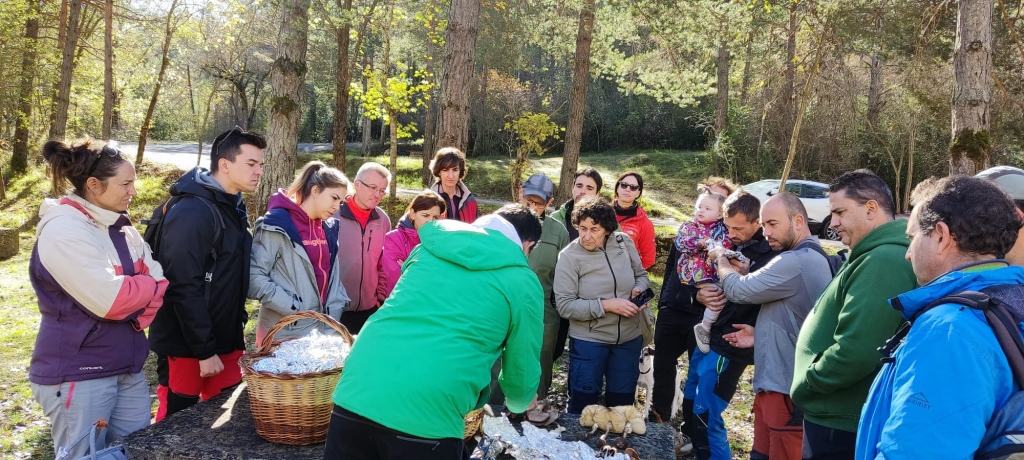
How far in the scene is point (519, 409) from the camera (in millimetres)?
2359

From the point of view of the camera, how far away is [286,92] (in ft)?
27.3

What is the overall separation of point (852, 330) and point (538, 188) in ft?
8.52

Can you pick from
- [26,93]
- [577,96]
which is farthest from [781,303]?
[26,93]

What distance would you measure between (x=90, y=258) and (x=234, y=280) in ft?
2.35

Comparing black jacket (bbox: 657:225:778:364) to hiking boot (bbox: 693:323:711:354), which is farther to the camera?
hiking boot (bbox: 693:323:711:354)

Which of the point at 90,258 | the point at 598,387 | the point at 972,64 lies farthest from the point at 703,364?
the point at 972,64

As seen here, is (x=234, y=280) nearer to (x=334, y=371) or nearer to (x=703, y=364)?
(x=334, y=371)

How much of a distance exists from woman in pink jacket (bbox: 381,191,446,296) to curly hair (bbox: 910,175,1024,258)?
296cm

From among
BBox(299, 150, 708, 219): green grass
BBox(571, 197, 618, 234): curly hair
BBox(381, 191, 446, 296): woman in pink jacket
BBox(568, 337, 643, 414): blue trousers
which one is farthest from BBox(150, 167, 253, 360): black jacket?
BBox(299, 150, 708, 219): green grass

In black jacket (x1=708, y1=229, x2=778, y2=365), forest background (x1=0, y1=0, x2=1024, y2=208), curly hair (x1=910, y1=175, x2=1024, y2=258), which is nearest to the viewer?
curly hair (x1=910, y1=175, x2=1024, y2=258)

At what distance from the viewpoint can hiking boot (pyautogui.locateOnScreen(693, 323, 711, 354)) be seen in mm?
3865

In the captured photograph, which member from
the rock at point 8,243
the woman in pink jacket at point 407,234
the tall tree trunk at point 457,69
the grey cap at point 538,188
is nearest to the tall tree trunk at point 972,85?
the grey cap at point 538,188

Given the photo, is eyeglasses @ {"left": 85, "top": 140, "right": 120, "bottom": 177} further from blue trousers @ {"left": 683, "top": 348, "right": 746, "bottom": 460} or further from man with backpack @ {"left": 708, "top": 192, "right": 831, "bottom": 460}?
blue trousers @ {"left": 683, "top": 348, "right": 746, "bottom": 460}

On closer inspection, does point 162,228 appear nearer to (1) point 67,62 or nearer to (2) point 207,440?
(2) point 207,440
